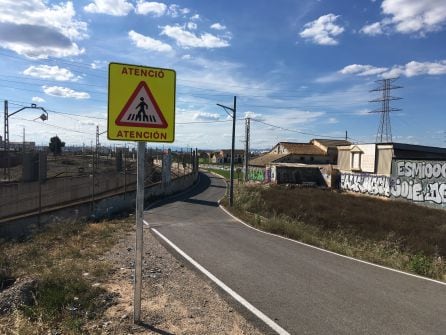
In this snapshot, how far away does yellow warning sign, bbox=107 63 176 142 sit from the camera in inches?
210

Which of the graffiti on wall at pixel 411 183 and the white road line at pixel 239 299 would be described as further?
the graffiti on wall at pixel 411 183

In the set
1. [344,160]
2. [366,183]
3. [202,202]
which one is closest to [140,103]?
[202,202]

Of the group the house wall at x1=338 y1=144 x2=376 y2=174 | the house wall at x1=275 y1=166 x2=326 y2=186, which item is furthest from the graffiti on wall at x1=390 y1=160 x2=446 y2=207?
the house wall at x1=275 y1=166 x2=326 y2=186

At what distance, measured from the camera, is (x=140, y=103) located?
17.9 feet

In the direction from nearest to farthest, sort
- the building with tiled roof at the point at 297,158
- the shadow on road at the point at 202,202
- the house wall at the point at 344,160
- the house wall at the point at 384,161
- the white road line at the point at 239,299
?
the white road line at the point at 239,299 < the shadow on road at the point at 202,202 < the house wall at the point at 384,161 < the house wall at the point at 344,160 < the building with tiled roof at the point at 297,158

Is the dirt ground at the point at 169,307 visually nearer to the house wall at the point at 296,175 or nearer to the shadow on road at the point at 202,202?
the shadow on road at the point at 202,202

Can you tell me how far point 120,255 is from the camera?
10945mm

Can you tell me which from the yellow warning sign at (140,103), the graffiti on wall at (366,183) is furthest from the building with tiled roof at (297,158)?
the yellow warning sign at (140,103)

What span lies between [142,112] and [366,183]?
47.9 m

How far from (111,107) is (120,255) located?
21.2 ft

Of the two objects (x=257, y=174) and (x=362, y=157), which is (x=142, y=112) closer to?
(x=362, y=157)

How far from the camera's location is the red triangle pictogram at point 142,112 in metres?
5.38

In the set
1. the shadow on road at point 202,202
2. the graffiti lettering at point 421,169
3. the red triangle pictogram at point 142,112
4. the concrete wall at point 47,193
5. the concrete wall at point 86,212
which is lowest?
the shadow on road at point 202,202

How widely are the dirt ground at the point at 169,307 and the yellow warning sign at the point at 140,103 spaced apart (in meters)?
2.43
